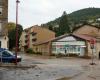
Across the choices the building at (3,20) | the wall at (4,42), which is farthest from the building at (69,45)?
the wall at (4,42)

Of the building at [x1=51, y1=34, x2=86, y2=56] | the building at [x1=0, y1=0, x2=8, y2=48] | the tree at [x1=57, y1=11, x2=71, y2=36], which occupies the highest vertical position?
the tree at [x1=57, y1=11, x2=71, y2=36]

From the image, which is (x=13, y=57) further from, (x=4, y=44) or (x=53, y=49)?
(x=53, y=49)

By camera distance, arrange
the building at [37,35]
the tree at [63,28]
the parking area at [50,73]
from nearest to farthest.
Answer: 1. the parking area at [50,73]
2. the building at [37,35]
3. the tree at [63,28]

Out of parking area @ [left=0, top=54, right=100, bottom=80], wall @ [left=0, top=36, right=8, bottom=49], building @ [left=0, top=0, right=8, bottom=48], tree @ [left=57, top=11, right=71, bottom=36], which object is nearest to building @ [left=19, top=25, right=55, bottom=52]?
tree @ [left=57, top=11, right=71, bottom=36]

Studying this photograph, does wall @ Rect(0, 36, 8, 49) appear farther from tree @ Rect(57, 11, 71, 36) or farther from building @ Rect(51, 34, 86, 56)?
tree @ Rect(57, 11, 71, 36)

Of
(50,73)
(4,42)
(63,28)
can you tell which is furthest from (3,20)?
(63,28)

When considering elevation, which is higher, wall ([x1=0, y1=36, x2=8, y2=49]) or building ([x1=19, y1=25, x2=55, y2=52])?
building ([x1=19, y1=25, x2=55, y2=52])

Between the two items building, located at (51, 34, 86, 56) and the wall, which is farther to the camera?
building, located at (51, 34, 86, 56)

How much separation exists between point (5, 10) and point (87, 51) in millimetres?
22155

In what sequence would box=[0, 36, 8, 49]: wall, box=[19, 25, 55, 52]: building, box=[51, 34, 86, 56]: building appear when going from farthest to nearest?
box=[19, 25, 55, 52]: building, box=[51, 34, 86, 56]: building, box=[0, 36, 8, 49]: wall

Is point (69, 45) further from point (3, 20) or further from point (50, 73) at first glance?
point (50, 73)

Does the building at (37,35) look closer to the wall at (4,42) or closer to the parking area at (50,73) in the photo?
the wall at (4,42)

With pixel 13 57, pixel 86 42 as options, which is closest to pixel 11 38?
pixel 86 42

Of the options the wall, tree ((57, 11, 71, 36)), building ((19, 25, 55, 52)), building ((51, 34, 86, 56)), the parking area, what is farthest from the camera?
tree ((57, 11, 71, 36))
